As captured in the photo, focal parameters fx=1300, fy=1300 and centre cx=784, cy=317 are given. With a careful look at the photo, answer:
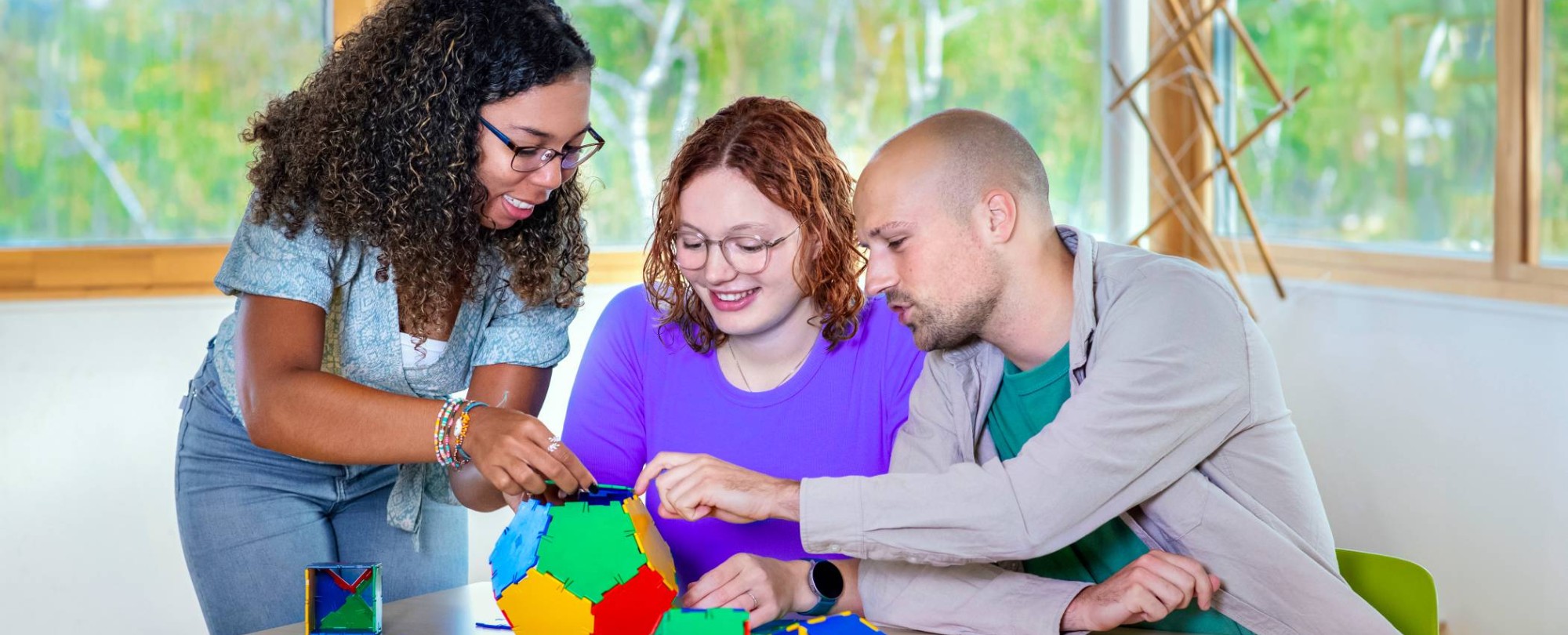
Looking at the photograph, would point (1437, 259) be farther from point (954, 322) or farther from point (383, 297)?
point (383, 297)

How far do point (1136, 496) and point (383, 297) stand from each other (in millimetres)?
1153

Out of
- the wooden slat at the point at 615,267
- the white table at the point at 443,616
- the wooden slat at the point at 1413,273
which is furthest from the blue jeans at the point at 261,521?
the wooden slat at the point at 1413,273

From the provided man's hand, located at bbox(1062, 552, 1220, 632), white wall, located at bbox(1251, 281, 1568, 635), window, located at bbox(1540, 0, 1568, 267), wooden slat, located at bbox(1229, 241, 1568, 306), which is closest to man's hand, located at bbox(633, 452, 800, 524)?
man's hand, located at bbox(1062, 552, 1220, 632)

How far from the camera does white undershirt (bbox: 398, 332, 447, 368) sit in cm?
206

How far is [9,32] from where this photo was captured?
3150 mm

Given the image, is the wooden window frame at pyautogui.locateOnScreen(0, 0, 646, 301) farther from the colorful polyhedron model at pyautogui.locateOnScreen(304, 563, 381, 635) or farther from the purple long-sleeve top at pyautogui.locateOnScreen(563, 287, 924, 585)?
the colorful polyhedron model at pyautogui.locateOnScreen(304, 563, 381, 635)

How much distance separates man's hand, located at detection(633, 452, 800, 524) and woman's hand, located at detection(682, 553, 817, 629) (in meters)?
0.08

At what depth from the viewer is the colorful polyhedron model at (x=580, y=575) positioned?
1.46 metres

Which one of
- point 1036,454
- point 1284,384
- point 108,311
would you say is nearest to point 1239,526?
point 1036,454

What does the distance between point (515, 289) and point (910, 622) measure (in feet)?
2.83

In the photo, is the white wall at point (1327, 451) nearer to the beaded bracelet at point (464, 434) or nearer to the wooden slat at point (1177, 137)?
the wooden slat at point (1177, 137)

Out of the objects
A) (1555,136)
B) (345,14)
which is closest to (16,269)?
(345,14)

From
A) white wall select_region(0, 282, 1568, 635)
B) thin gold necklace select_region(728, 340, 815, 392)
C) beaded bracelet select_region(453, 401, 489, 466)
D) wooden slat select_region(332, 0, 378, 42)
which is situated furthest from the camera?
wooden slat select_region(332, 0, 378, 42)

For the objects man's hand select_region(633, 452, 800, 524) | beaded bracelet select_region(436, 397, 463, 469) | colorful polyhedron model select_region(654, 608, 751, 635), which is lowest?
colorful polyhedron model select_region(654, 608, 751, 635)
